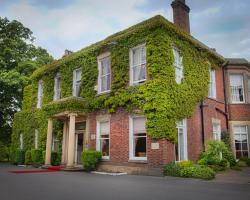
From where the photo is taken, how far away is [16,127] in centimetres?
2514

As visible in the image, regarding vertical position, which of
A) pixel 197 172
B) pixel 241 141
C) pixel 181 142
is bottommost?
pixel 197 172

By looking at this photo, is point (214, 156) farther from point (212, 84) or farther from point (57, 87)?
point (57, 87)

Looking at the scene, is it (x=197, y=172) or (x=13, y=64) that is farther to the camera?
(x=13, y=64)

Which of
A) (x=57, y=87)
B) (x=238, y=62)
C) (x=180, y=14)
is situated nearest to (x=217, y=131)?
(x=238, y=62)

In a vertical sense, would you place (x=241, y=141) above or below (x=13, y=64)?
below

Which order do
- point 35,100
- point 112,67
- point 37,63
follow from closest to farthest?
point 112,67
point 35,100
point 37,63

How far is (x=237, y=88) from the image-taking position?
20438mm

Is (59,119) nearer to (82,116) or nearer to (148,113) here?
(82,116)

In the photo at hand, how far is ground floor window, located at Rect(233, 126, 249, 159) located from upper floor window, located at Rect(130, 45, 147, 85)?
9.09m

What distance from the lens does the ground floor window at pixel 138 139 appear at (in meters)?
14.2

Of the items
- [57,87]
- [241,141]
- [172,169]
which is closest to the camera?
[172,169]

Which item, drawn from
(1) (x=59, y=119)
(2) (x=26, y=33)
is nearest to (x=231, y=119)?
(1) (x=59, y=119)

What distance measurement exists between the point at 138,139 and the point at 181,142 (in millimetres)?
2431

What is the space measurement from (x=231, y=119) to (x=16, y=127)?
18931 millimetres
